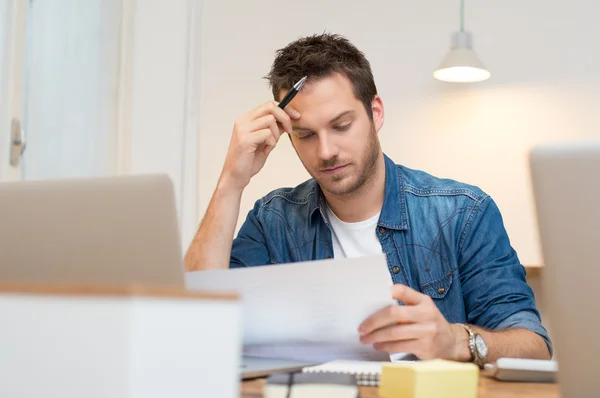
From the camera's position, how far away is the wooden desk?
0.81 meters

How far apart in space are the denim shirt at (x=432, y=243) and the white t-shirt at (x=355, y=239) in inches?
0.9

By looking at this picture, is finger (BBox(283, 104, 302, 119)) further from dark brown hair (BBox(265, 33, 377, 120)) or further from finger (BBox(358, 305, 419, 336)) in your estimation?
finger (BBox(358, 305, 419, 336))

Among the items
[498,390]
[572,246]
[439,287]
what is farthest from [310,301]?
[439,287]

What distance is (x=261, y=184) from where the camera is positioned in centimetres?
323

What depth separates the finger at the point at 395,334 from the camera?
3.35 feet

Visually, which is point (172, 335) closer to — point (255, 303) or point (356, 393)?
point (356, 393)

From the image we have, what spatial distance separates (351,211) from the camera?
1.73 meters

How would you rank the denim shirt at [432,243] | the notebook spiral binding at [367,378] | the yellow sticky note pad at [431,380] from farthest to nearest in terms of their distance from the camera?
1. the denim shirt at [432,243]
2. the notebook spiral binding at [367,378]
3. the yellow sticky note pad at [431,380]

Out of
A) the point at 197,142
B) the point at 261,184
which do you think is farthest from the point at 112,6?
the point at 261,184

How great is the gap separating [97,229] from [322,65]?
3.41 ft

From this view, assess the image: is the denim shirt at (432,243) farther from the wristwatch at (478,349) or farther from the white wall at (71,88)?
the white wall at (71,88)

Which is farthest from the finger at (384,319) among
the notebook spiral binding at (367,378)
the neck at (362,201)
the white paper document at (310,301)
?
the neck at (362,201)

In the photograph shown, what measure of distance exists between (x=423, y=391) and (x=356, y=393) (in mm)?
85

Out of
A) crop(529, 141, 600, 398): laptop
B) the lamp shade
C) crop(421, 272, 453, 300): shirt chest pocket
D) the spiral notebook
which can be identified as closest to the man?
crop(421, 272, 453, 300): shirt chest pocket
